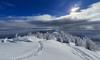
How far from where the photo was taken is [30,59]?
1068 centimetres

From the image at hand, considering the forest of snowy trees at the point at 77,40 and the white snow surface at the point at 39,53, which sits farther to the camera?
the forest of snowy trees at the point at 77,40

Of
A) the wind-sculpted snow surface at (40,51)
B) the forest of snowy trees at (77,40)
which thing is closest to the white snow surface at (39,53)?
the wind-sculpted snow surface at (40,51)

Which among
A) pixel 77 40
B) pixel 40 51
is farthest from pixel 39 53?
pixel 77 40

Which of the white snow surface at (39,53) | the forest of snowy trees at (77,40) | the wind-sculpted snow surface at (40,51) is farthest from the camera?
the forest of snowy trees at (77,40)

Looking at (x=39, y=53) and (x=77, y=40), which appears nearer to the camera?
(x=39, y=53)

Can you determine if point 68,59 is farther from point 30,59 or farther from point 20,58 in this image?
point 20,58

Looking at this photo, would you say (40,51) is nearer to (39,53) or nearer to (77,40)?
(39,53)

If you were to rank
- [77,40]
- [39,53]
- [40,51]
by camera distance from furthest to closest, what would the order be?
[77,40] → [40,51] → [39,53]

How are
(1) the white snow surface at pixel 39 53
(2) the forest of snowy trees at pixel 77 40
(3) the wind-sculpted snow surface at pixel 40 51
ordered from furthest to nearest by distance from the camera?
(2) the forest of snowy trees at pixel 77 40 → (3) the wind-sculpted snow surface at pixel 40 51 → (1) the white snow surface at pixel 39 53

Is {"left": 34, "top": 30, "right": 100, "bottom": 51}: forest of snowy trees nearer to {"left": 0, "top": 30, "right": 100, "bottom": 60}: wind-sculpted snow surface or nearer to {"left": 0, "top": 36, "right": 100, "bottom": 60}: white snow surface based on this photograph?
{"left": 0, "top": 30, "right": 100, "bottom": 60}: wind-sculpted snow surface

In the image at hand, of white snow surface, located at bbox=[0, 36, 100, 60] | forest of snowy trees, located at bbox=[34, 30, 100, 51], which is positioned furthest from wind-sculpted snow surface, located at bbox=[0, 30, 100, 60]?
forest of snowy trees, located at bbox=[34, 30, 100, 51]

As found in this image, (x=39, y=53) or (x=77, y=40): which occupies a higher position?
(x=39, y=53)

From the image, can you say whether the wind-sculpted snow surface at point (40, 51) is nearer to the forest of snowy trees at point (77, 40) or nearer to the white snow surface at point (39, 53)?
the white snow surface at point (39, 53)

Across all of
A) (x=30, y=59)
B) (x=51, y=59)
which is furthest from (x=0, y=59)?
(x=51, y=59)
